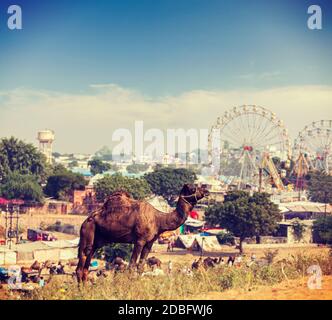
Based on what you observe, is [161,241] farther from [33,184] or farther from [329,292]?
[329,292]

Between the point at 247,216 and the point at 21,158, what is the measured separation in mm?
49532

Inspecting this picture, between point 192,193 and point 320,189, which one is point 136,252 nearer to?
point 192,193

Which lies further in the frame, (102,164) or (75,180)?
(102,164)

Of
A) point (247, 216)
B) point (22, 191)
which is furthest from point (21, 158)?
point (247, 216)

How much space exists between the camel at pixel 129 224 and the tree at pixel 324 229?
31896 mm

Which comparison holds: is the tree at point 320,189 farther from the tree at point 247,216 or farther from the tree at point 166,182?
the tree at point 247,216

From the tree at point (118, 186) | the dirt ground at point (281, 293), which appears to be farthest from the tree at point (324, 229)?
the dirt ground at point (281, 293)

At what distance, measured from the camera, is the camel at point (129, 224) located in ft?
57.4

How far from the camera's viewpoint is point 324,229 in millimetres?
49344

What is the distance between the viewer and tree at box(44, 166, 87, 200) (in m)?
75.1
